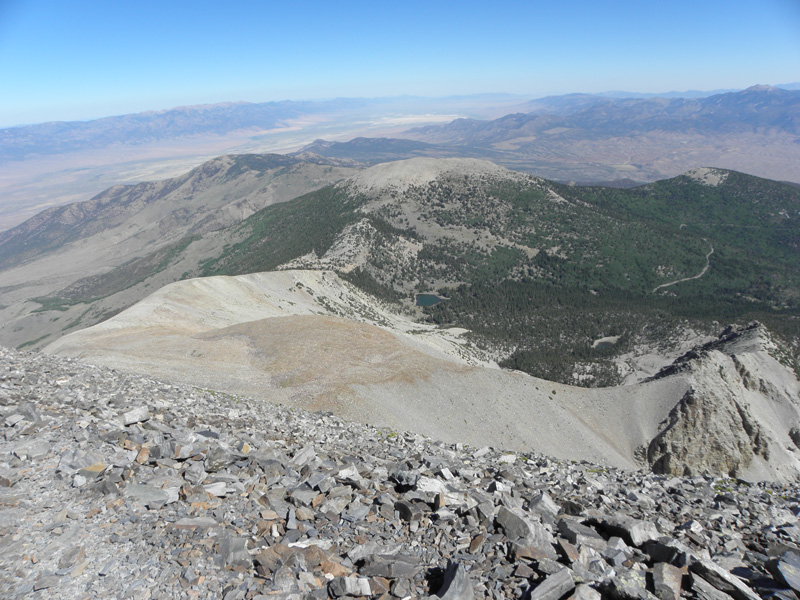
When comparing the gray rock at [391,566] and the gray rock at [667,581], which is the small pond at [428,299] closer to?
the gray rock at [391,566]

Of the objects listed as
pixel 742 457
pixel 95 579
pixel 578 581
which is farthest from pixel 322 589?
pixel 742 457

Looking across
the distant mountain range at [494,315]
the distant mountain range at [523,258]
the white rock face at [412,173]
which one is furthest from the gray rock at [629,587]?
the white rock face at [412,173]

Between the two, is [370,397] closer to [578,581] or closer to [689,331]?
[578,581]

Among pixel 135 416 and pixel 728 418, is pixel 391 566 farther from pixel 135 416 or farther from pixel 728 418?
pixel 728 418

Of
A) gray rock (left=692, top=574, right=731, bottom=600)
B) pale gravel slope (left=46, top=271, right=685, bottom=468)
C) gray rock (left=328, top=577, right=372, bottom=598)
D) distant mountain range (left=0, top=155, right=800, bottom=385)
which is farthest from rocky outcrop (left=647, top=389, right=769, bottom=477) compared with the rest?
gray rock (left=328, top=577, right=372, bottom=598)

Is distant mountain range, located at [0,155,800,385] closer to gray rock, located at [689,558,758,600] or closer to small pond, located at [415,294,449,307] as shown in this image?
small pond, located at [415,294,449,307]

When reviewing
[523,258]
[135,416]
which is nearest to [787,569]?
[135,416]
